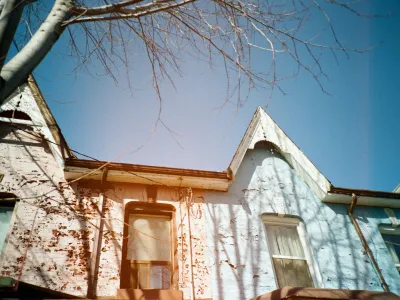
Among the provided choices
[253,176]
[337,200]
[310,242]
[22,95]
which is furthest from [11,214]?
[337,200]

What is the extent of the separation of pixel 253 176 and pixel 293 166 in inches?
55.3

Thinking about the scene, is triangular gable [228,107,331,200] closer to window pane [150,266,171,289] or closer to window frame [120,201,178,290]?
window frame [120,201,178,290]

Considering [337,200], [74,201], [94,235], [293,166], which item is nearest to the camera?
[94,235]

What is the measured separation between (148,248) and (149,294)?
1047mm

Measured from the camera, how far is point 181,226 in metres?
6.46

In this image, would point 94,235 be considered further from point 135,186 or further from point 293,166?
point 293,166

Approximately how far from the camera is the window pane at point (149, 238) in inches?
239

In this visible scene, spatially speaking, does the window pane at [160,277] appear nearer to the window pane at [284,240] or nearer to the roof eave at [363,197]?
the window pane at [284,240]

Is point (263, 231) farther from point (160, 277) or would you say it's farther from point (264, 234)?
point (160, 277)

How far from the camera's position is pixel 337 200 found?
787 centimetres

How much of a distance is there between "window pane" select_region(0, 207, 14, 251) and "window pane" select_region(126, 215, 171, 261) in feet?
7.74

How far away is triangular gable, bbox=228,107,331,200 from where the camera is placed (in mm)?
7770

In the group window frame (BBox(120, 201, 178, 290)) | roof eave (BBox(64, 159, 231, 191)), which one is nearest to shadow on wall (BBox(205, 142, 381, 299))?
roof eave (BBox(64, 159, 231, 191))

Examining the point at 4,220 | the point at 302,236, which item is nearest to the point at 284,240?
the point at 302,236
